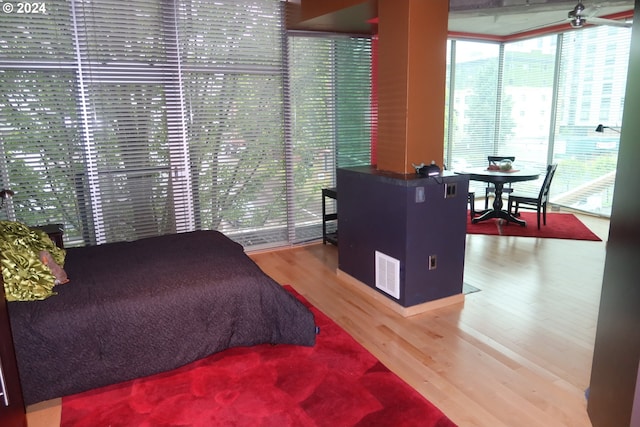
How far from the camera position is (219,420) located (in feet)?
7.23

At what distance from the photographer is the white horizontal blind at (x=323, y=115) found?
483 centimetres

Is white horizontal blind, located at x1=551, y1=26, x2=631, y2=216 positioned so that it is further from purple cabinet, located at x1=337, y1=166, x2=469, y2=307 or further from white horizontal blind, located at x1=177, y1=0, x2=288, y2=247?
white horizontal blind, located at x1=177, y1=0, x2=288, y2=247

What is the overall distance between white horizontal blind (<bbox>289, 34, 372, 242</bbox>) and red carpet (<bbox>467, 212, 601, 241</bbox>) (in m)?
1.78

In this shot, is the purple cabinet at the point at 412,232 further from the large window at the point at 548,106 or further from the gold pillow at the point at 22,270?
the large window at the point at 548,106

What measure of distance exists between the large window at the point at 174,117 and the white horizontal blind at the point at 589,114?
3216 millimetres

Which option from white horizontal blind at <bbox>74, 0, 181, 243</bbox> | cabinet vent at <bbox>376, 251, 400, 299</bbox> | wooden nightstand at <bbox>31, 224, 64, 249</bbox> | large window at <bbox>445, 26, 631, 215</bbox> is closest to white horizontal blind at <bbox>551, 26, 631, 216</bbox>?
large window at <bbox>445, 26, 631, 215</bbox>

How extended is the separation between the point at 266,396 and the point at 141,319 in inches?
31.1

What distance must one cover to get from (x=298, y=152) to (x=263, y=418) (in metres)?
3.20

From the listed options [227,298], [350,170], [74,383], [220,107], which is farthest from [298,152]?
[74,383]

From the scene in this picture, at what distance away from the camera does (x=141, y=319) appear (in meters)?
2.46

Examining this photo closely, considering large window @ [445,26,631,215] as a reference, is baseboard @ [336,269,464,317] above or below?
below

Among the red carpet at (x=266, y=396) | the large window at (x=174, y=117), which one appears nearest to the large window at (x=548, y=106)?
the large window at (x=174, y=117)

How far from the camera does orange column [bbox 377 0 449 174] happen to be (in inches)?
126

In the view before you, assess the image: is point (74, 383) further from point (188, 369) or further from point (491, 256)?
point (491, 256)
